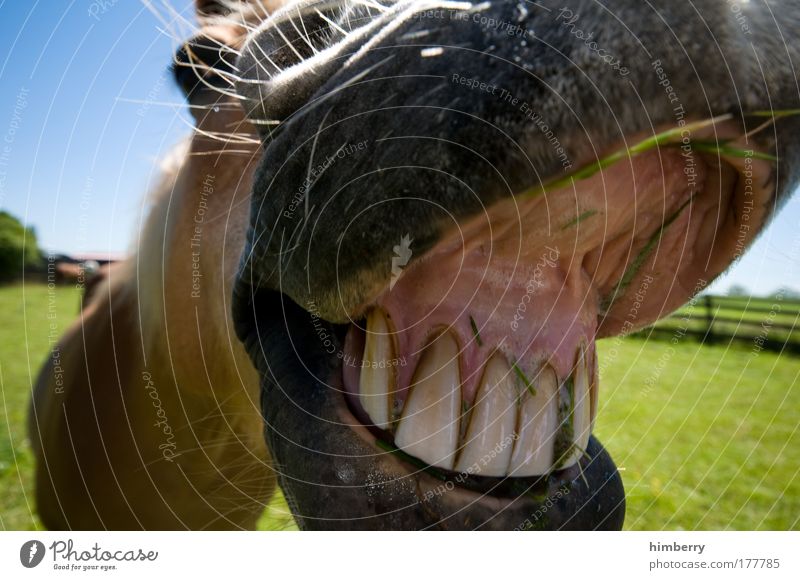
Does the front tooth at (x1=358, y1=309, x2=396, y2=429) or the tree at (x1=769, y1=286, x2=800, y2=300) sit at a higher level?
the front tooth at (x1=358, y1=309, x2=396, y2=429)

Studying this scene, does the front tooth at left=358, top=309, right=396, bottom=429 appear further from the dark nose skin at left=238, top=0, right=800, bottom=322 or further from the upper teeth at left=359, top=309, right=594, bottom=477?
the dark nose skin at left=238, top=0, right=800, bottom=322

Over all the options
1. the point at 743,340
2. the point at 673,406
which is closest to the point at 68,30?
the point at 673,406

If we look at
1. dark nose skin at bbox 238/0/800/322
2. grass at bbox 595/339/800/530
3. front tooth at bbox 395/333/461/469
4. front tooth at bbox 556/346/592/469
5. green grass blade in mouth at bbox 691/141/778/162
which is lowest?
grass at bbox 595/339/800/530

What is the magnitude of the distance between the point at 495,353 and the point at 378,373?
185 millimetres

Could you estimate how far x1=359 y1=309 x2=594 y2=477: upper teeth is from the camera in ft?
2.85

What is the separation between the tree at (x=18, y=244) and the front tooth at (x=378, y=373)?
0.98 meters

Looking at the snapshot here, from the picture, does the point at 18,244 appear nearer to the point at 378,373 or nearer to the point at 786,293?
the point at 378,373

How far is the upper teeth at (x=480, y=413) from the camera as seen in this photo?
870 mm

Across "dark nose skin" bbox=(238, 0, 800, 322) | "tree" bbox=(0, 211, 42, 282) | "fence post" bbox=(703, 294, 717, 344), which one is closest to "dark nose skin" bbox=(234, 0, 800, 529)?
"dark nose skin" bbox=(238, 0, 800, 322)

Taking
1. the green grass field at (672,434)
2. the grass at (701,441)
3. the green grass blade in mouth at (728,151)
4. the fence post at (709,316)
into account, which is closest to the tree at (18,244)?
the green grass field at (672,434)

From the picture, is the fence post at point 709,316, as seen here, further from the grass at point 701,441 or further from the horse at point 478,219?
the horse at point 478,219
